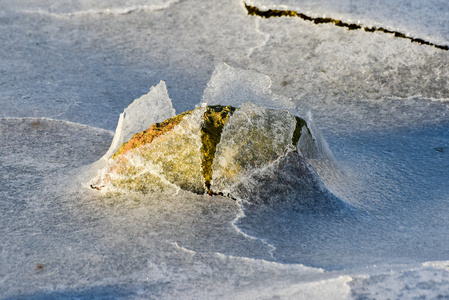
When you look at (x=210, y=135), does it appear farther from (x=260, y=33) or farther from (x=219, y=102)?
(x=260, y=33)

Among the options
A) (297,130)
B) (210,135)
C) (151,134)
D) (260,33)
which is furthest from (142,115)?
(260,33)

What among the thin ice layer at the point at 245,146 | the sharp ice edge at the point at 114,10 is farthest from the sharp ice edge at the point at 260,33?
the thin ice layer at the point at 245,146

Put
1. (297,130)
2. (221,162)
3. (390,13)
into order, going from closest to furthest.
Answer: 1. (221,162)
2. (297,130)
3. (390,13)

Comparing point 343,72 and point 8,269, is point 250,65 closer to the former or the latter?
point 343,72

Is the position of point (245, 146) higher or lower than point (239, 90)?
lower

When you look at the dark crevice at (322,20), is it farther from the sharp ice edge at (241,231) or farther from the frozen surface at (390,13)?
the sharp ice edge at (241,231)
